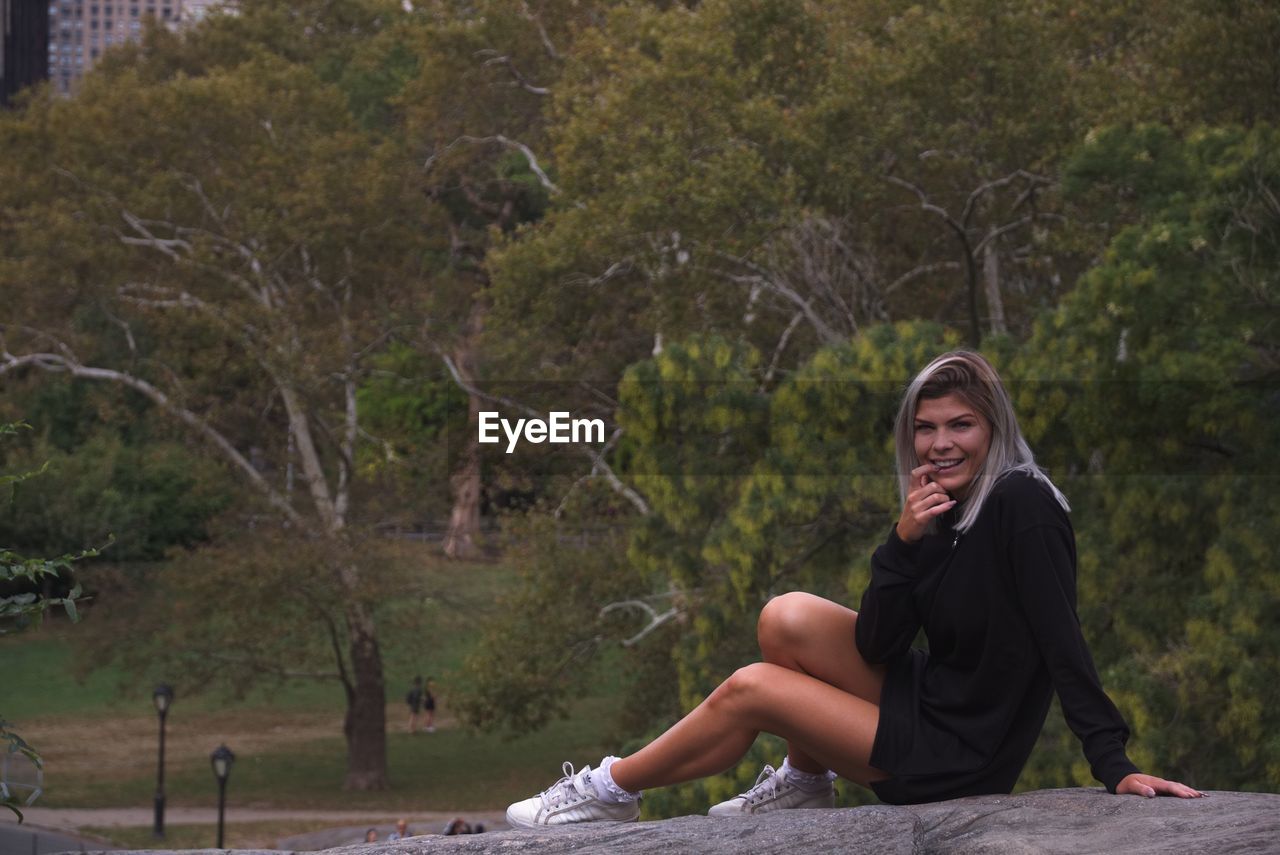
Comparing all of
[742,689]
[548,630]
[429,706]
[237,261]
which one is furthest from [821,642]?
[429,706]

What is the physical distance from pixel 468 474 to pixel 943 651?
1097 inches

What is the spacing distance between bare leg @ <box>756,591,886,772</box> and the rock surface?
30 centimetres

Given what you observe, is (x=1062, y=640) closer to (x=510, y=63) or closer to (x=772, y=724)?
(x=772, y=724)

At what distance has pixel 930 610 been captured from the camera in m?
4.02

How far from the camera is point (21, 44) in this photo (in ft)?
188

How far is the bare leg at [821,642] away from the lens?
415cm

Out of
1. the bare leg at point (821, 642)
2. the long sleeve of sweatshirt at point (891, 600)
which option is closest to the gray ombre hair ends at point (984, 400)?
the long sleeve of sweatshirt at point (891, 600)

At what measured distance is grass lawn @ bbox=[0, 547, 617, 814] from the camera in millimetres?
27719

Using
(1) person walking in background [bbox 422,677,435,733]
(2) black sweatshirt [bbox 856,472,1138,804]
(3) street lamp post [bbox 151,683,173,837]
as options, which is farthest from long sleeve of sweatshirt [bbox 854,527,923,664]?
(1) person walking in background [bbox 422,677,435,733]

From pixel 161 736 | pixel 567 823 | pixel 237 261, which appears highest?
pixel 237 261

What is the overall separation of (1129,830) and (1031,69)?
16.5m

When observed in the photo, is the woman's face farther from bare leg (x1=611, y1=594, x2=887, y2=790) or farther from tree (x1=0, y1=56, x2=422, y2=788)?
tree (x1=0, y1=56, x2=422, y2=788)

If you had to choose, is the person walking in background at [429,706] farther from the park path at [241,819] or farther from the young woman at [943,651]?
the young woman at [943,651]

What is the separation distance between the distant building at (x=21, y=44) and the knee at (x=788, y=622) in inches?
2041
